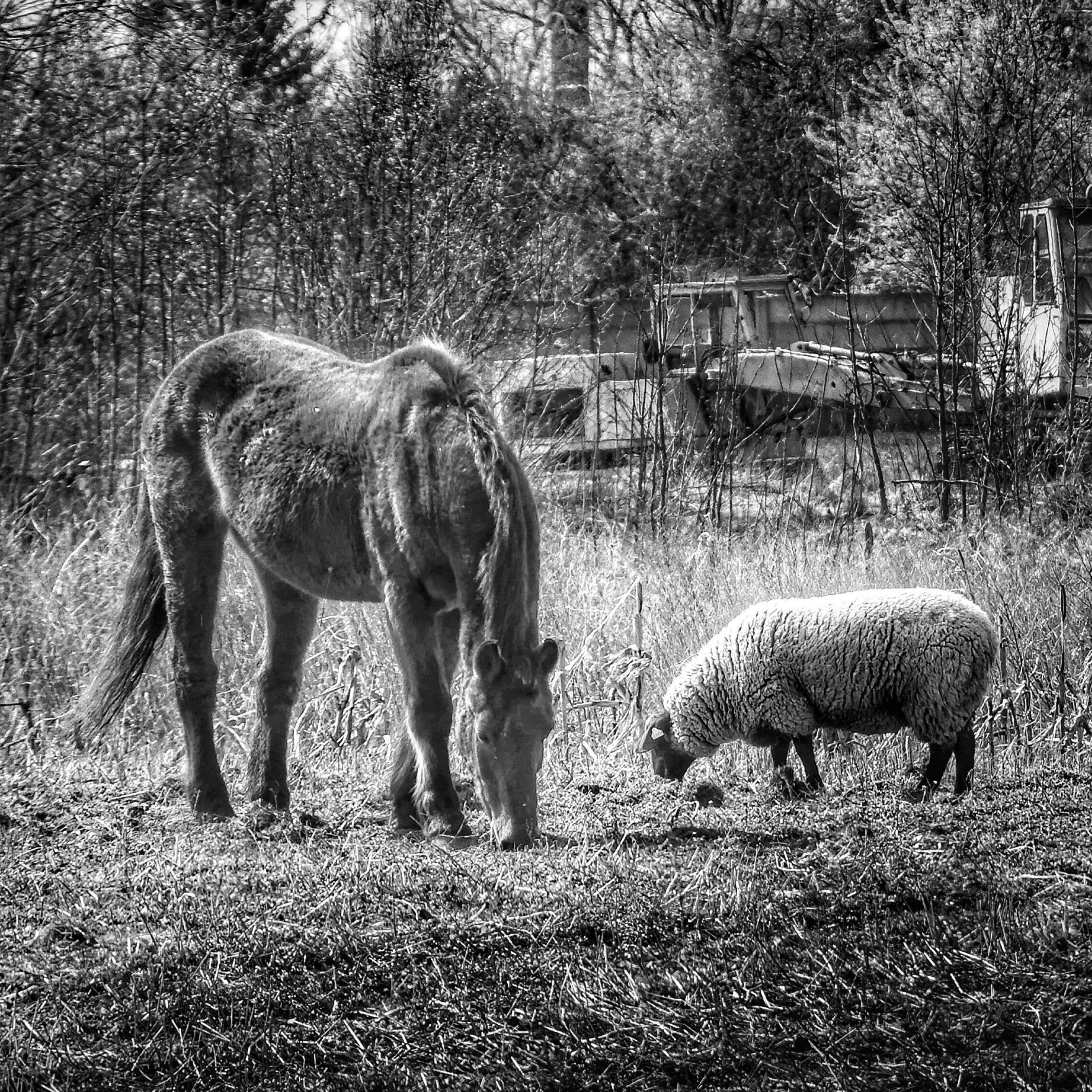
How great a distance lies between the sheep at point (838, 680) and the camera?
5.46 meters

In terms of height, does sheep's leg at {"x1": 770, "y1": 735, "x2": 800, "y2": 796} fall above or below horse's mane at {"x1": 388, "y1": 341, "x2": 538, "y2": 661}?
below

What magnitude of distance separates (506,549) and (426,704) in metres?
0.71

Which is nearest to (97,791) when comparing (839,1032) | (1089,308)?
(839,1032)

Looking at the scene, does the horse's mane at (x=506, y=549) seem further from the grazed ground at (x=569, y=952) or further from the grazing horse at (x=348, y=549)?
the grazed ground at (x=569, y=952)

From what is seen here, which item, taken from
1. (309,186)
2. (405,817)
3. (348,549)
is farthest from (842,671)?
(309,186)

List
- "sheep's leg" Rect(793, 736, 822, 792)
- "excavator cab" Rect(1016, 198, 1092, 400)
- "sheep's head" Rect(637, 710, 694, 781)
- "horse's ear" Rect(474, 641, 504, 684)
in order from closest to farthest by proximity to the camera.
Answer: "horse's ear" Rect(474, 641, 504, 684) → "sheep's leg" Rect(793, 736, 822, 792) → "sheep's head" Rect(637, 710, 694, 781) → "excavator cab" Rect(1016, 198, 1092, 400)

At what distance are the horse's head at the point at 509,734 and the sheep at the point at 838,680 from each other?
60.1 inches

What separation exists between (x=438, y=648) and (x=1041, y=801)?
2322mm

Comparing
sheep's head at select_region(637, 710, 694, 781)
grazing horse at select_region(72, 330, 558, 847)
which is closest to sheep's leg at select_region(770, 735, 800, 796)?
sheep's head at select_region(637, 710, 694, 781)

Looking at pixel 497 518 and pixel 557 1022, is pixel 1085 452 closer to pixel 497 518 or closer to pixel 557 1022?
pixel 497 518

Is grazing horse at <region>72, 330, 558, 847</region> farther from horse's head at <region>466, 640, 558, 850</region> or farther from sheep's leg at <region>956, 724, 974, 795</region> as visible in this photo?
sheep's leg at <region>956, 724, 974, 795</region>

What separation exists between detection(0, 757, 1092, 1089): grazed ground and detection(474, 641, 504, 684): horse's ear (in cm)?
57

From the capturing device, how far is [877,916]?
146 inches

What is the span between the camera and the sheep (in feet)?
17.9
